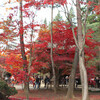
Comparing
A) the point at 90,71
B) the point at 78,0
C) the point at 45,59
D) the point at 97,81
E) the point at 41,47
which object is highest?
the point at 78,0

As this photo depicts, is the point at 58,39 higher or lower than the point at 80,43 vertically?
higher

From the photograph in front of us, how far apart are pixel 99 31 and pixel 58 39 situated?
7.50 metres

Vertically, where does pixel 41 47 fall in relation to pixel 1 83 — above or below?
above

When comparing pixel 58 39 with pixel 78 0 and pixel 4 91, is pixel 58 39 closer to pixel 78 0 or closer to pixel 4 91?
pixel 78 0

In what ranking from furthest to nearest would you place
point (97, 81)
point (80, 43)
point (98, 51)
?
point (97, 81), point (98, 51), point (80, 43)

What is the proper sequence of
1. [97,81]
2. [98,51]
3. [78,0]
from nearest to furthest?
[78,0], [98,51], [97,81]

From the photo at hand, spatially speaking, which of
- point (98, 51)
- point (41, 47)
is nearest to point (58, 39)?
point (41, 47)

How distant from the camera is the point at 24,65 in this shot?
1294 centimetres

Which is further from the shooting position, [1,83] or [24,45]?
[24,45]

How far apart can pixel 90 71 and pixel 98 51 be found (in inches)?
76.0

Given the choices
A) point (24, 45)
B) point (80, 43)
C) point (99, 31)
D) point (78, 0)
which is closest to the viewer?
point (80, 43)

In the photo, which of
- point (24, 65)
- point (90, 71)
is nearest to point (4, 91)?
point (24, 65)

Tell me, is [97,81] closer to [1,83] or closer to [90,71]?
[90,71]

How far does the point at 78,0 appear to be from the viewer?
831cm
